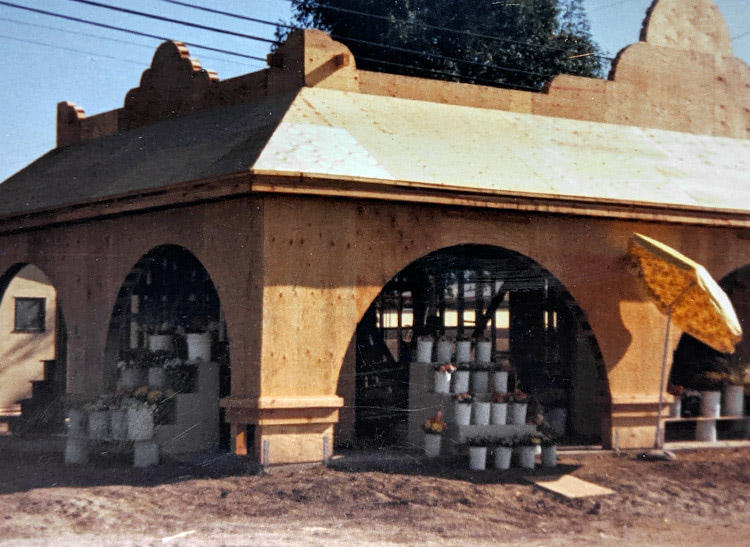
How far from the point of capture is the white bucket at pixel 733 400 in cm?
1354

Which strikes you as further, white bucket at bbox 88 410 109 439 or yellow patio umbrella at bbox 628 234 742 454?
white bucket at bbox 88 410 109 439

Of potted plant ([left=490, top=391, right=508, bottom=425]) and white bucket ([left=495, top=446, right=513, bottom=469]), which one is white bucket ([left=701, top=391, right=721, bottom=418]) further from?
white bucket ([left=495, top=446, right=513, bottom=469])

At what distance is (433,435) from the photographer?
437 inches

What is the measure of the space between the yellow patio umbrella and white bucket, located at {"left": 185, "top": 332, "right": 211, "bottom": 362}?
608cm

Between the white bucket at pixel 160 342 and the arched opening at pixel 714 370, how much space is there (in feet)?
24.9

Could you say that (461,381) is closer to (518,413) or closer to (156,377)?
(518,413)

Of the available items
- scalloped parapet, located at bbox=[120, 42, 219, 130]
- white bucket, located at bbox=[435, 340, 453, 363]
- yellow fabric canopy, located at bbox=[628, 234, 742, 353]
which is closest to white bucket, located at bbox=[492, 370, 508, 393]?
white bucket, located at bbox=[435, 340, 453, 363]

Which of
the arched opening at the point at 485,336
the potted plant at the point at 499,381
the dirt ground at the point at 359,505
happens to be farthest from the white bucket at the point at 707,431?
the potted plant at the point at 499,381

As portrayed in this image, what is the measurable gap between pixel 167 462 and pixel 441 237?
15.0 ft

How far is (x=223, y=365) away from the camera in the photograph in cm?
1256

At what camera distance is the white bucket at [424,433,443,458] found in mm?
11109

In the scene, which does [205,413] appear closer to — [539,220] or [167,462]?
[167,462]

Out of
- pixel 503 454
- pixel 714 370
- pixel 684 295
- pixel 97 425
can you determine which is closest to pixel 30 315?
pixel 97 425

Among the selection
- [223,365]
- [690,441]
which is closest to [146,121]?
[223,365]
